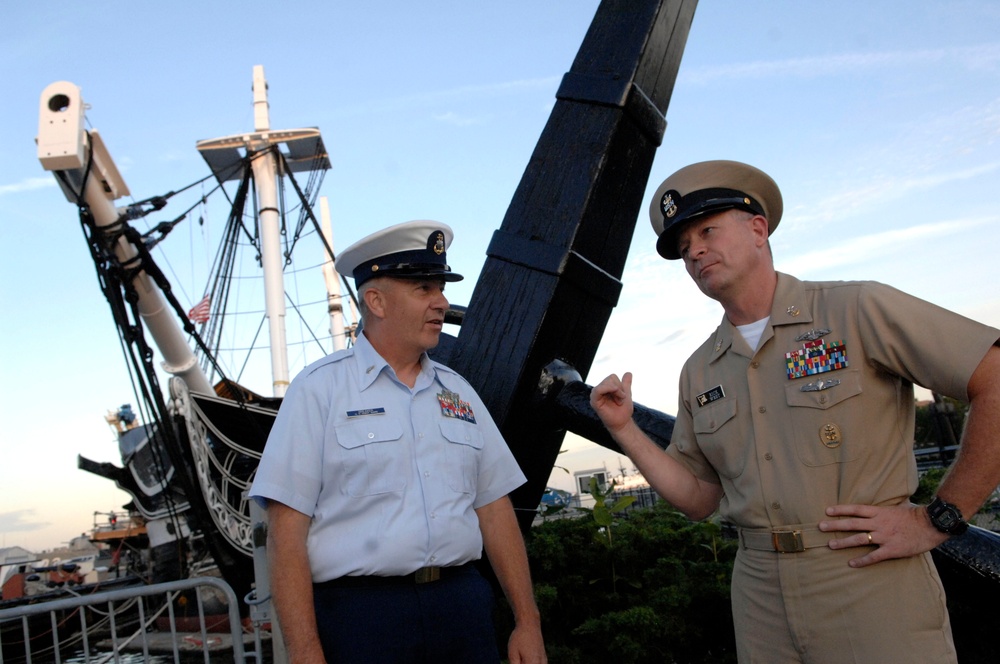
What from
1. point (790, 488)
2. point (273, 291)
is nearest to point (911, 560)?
point (790, 488)

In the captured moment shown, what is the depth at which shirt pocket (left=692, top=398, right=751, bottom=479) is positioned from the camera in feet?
5.19

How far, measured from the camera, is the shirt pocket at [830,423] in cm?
143

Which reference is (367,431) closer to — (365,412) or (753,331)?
(365,412)

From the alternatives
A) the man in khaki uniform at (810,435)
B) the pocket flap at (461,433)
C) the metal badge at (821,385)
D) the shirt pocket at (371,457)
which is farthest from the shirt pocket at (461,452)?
the metal badge at (821,385)

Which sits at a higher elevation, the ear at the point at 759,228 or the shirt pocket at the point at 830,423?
the ear at the point at 759,228

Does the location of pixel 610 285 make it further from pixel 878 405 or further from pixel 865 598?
pixel 865 598

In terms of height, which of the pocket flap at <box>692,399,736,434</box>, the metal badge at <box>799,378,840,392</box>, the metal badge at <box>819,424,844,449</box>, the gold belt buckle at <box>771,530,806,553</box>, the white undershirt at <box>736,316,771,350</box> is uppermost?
the white undershirt at <box>736,316,771,350</box>

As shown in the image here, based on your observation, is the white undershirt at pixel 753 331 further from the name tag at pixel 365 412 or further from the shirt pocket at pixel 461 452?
the name tag at pixel 365 412

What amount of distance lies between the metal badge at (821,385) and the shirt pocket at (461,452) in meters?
0.75

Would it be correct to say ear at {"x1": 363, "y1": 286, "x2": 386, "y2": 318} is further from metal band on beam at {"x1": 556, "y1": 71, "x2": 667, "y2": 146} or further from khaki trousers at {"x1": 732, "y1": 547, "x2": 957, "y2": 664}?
khaki trousers at {"x1": 732, "y1": 547, "x2": 957, "y2": 664}

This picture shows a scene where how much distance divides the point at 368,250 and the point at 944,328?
126cm

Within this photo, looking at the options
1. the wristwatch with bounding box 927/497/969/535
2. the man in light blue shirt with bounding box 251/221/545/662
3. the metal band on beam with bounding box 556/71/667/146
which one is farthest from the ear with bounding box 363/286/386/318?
the wristwatch with bounding box 927/497/969/535

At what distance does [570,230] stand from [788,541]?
2.90 feet

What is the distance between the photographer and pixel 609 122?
1.96 m
